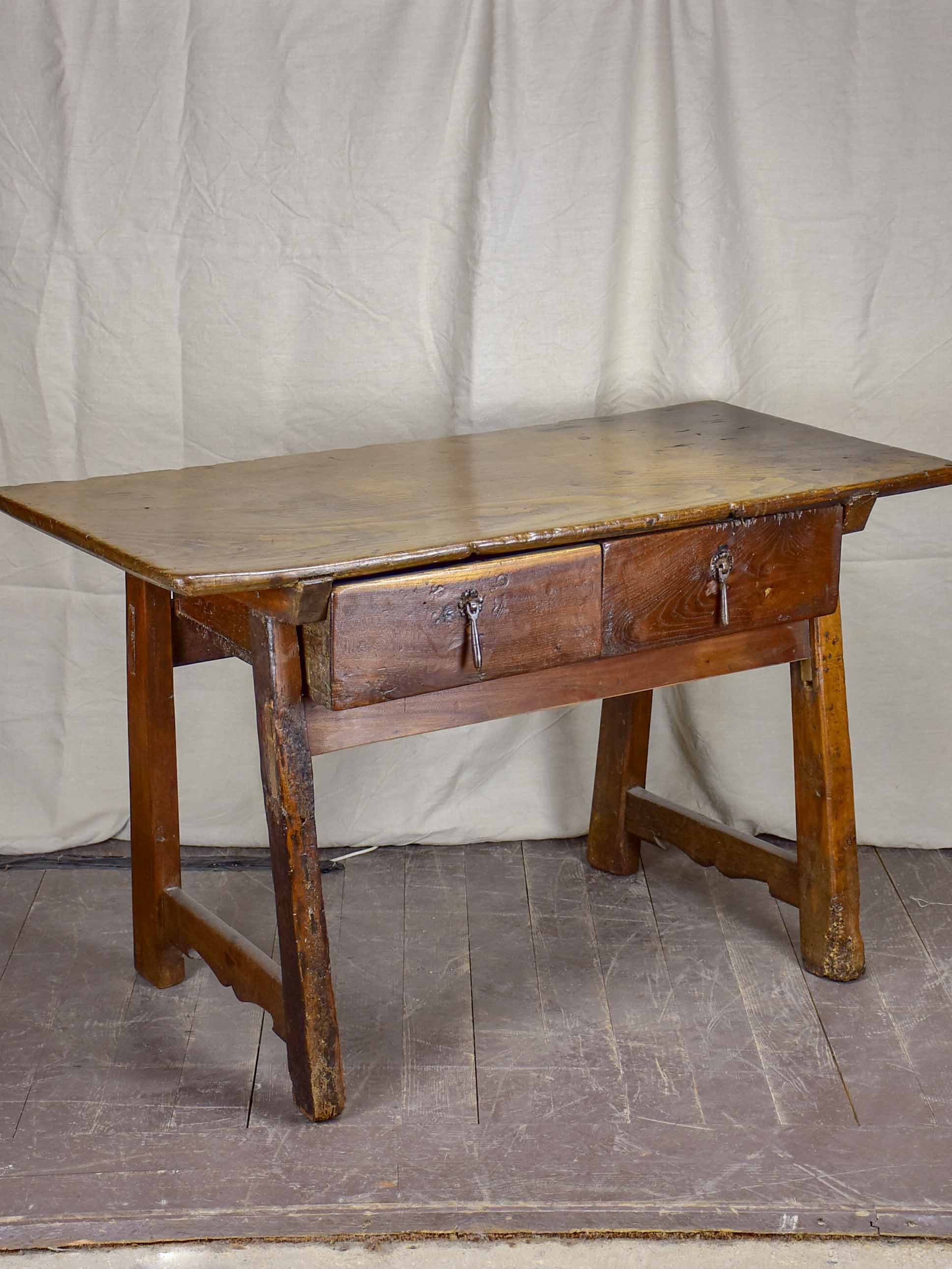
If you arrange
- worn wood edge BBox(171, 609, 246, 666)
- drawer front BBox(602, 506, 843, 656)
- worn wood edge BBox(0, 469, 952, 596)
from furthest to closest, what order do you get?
worn wood edge BBox(171, 609, 246, 666) → drawer front BBox(602, 506, 843, 656) → worn wood edge BBox(0, 469, 952, 596)

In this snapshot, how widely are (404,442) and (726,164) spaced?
906mm

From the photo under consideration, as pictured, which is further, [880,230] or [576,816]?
[576,816]

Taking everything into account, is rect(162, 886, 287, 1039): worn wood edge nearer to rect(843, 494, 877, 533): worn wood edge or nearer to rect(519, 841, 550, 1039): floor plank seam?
rect(519, 841, 550, 1039): floor plank seam

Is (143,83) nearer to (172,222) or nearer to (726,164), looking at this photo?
(172,222)

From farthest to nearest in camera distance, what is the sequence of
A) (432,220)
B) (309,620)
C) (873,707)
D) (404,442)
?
(873,707) → (432,220) → (404,442) → (309,620)

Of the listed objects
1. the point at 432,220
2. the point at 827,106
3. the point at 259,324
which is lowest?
the point at 259,324

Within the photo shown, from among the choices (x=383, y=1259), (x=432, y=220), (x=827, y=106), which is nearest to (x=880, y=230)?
(x=827, y=106)

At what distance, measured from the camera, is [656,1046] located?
2426 mm

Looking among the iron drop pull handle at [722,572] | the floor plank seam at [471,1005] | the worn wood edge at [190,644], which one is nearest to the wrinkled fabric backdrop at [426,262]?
the floor plank seam at [471,1005]

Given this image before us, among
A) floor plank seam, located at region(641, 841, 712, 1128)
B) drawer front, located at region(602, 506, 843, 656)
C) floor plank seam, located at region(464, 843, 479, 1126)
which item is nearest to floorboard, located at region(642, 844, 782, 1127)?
floor plank seam, located at region(641, 841, 712, 1128)

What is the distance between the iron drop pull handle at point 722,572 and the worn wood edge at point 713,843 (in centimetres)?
64

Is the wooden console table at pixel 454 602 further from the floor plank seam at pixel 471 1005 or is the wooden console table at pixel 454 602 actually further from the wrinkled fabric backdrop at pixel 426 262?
the wrinkled fabric backdrop at pixel 426 262

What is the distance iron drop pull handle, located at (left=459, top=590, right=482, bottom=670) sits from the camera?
2018 mm

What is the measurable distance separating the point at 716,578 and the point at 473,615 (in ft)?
1.45
